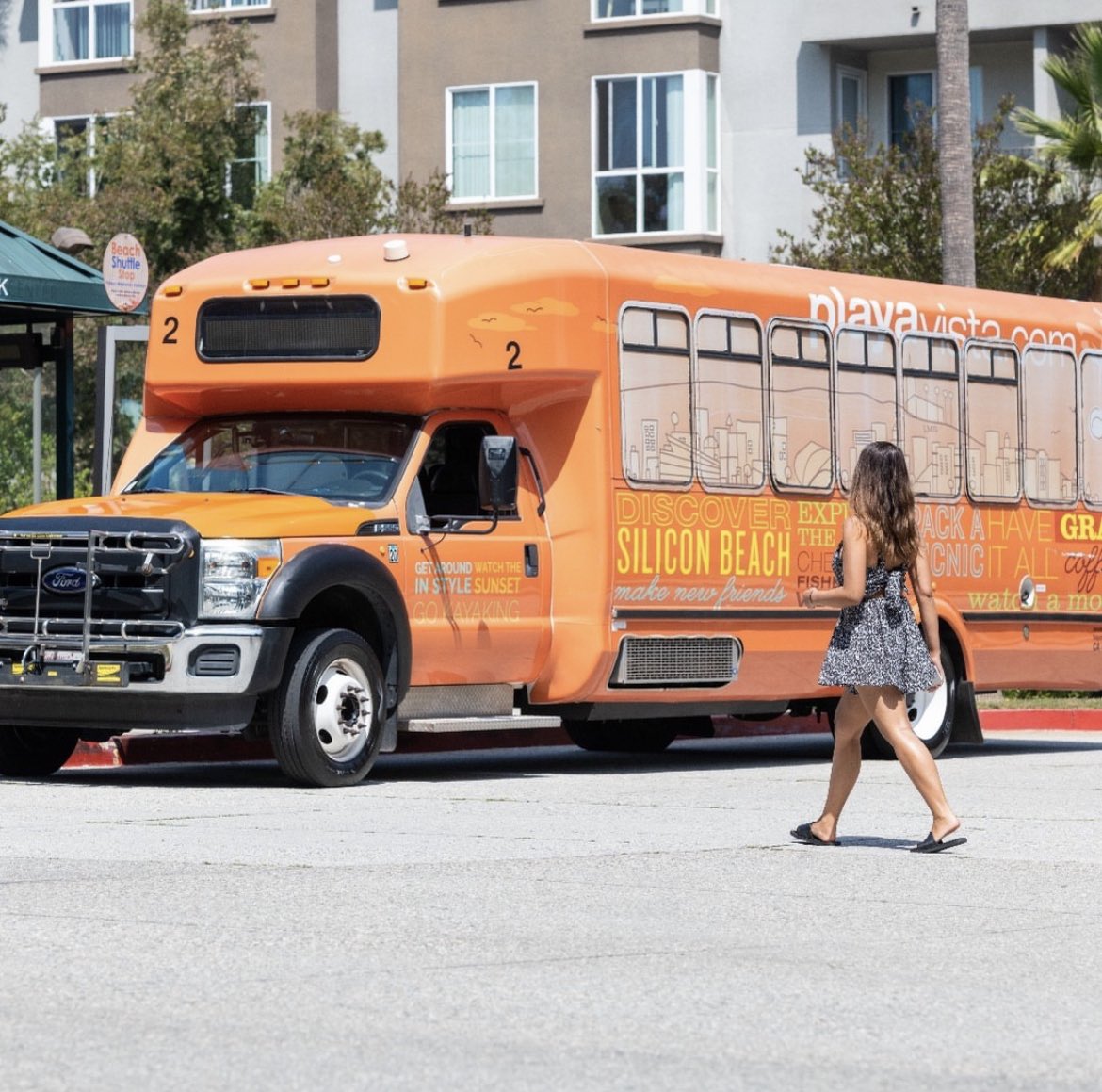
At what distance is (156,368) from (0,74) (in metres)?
28.9

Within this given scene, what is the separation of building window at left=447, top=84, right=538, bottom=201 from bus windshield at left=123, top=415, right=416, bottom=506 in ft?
77.4

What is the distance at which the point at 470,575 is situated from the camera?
15.1m

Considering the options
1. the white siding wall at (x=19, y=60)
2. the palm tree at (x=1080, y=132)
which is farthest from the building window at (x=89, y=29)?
the palm tree at (x=1080, y=132)

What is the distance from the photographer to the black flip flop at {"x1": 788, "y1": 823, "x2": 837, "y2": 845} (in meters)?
11.4

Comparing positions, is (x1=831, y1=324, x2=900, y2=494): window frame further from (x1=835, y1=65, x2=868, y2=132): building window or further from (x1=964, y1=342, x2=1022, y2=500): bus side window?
(x1=835, y1=65, x2=868, y2=132): building window

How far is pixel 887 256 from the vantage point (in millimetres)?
31578

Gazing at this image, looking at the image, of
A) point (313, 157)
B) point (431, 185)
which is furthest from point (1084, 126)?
point (313, 157)

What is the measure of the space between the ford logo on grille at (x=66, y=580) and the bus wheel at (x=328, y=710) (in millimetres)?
1156

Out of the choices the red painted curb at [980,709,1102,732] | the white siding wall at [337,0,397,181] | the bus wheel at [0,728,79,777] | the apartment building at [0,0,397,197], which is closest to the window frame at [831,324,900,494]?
the red painted curb at [980,709,1102,732]

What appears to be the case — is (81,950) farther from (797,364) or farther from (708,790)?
(797,364)

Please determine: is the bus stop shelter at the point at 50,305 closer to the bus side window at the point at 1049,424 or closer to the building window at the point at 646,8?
the bus side window at the point at 1049,424

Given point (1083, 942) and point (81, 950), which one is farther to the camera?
point (1083, 942)

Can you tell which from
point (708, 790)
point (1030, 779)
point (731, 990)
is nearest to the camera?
point (731, 990)

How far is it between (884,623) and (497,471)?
4.13m
